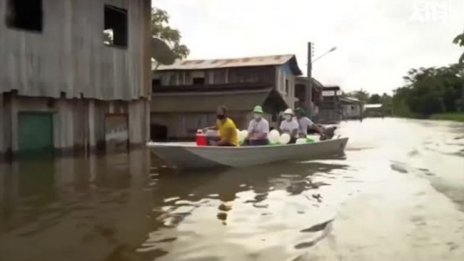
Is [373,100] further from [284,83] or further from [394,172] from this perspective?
[394,172]

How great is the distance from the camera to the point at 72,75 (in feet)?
57.8

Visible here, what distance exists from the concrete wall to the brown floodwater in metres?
1.64

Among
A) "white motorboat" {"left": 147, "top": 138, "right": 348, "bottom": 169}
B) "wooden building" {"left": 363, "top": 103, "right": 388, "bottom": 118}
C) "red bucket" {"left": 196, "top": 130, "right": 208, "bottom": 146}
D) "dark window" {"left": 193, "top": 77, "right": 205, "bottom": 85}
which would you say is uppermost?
"dark window" {"left": 193, "top": 77, "right": 205, "bottom": 85}

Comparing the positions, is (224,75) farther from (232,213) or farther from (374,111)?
(374,111)

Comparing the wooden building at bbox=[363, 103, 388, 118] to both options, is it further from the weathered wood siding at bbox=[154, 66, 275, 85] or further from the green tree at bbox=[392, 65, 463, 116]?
the weathered wood siding at bbox=[154, 66, 275, 85]

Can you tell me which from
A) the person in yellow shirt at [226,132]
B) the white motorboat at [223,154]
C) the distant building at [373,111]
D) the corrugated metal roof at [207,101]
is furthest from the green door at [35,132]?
the distant building at [373,111]

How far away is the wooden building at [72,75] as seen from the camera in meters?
15.8

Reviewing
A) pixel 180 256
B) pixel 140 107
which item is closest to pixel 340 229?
pixel 180 256

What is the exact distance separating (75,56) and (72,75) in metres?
0.61

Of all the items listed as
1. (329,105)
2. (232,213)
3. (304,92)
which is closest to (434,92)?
(329,105)

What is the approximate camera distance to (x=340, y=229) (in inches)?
287

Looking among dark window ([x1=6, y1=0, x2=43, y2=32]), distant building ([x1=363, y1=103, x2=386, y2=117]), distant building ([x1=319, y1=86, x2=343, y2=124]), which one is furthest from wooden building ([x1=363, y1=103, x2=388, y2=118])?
dark window ([x1=6, y1=0, x2=43, y2=32])

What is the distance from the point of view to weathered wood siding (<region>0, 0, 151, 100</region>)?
1579 centimetres

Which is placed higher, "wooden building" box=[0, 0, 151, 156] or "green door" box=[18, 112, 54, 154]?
"wooden building" box=[0, 0, 151, 156]
